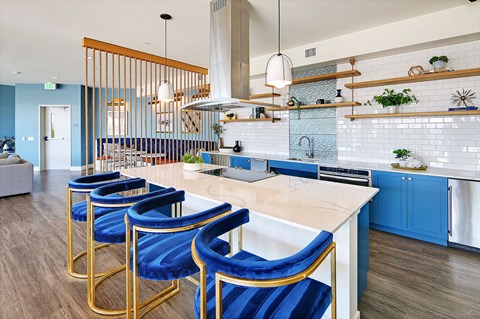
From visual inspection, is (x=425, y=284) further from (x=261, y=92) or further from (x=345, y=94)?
(x=261, y=92)

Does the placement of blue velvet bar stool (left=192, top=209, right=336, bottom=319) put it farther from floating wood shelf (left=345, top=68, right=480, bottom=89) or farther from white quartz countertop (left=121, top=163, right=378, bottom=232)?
floating wood shelf (left=345, top=68, right=480, bottom=89)

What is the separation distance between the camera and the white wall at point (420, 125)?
126 inches

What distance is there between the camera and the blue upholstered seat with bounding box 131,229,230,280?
1.39m

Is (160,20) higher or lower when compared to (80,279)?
higher

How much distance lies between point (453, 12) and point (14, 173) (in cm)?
767

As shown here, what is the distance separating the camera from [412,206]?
3123mm

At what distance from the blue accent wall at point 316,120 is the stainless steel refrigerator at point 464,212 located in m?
1.76

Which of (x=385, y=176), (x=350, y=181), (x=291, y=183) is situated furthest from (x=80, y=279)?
(x=385, y=176)

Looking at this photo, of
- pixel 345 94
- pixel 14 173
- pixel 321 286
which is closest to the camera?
pixel 321 286

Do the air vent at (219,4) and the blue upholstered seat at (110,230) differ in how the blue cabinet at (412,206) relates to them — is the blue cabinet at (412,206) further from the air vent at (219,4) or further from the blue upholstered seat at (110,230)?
the blue upholstered seat at (110,230)

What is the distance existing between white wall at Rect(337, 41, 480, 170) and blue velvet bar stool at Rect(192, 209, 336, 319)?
3.21m

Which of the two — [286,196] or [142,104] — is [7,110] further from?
[286,196]

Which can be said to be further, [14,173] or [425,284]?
[14,173]

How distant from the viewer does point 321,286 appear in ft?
4.12
